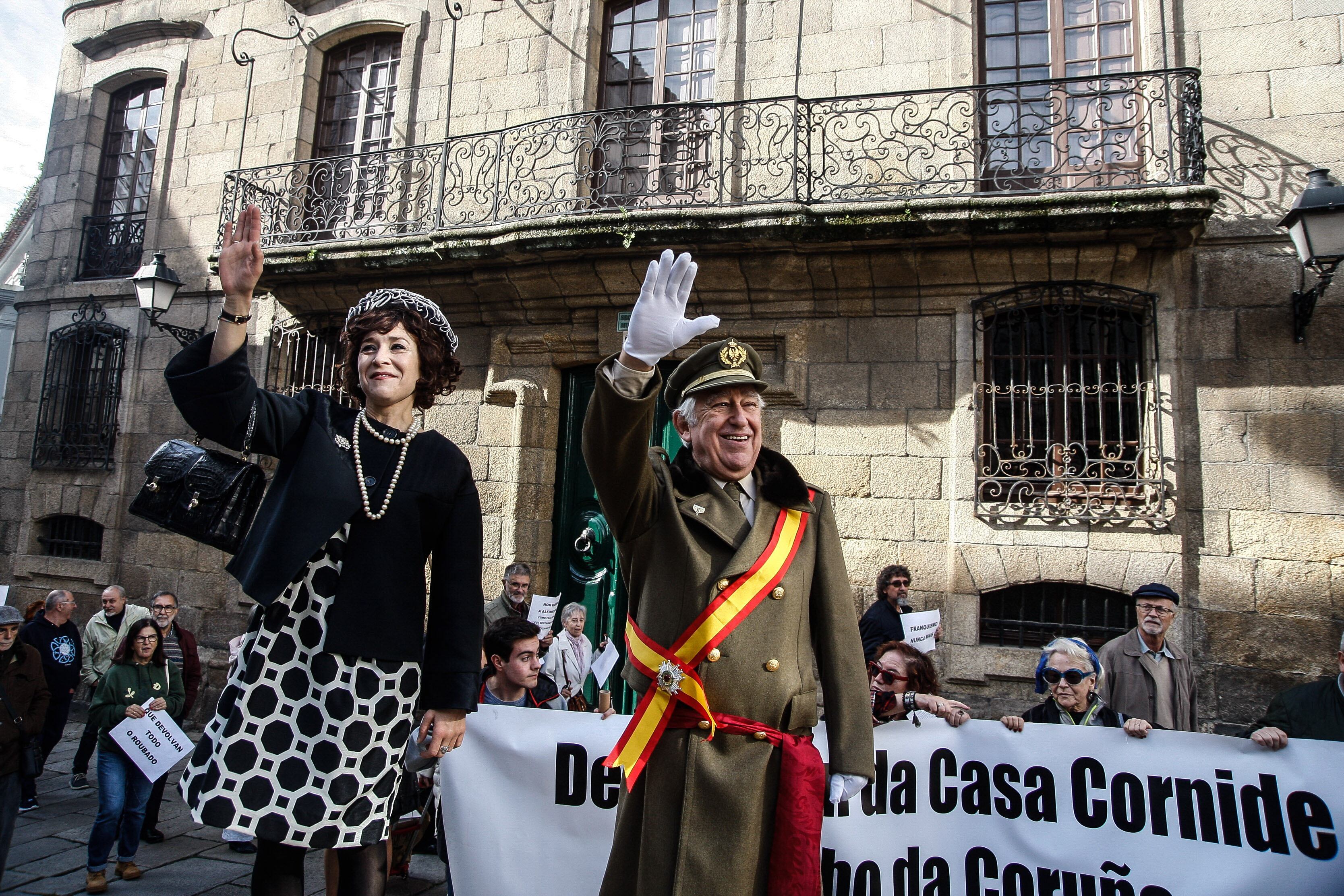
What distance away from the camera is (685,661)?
7.49 feet

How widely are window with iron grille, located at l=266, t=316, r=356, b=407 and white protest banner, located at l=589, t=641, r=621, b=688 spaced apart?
207 inches

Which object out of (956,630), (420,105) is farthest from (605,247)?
(956,630)

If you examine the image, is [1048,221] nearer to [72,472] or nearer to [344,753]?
[344,753]

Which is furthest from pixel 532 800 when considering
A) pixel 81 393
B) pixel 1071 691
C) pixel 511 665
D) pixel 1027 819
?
pixel 81 393

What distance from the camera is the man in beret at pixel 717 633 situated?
7.02 ft

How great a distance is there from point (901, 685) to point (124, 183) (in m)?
12.2

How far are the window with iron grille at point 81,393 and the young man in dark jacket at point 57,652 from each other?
4616 millimetres

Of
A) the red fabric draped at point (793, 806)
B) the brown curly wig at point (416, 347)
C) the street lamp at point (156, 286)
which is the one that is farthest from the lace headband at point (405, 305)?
the street lamp at point (156, 286)

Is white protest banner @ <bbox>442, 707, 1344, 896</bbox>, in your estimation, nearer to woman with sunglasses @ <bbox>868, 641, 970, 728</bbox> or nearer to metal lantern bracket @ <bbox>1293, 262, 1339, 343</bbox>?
woman with sunglasses @ <bbox>868, 641, 970, 728</bbox>

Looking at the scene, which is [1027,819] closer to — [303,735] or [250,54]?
[303,735]

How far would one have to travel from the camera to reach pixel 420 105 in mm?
9656

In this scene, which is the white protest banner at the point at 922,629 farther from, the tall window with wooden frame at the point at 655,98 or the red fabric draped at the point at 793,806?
the tall window with wooden frame at the point at 655,98

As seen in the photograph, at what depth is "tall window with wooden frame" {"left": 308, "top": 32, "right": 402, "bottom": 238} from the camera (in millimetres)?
9469

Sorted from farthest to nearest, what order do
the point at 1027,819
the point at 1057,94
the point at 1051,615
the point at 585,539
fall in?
1. the point at 585,539
2. the point at 1057,94
3. the point at 1051,615
4. the point at 1027,819
